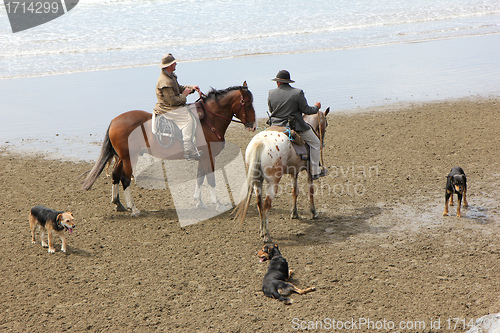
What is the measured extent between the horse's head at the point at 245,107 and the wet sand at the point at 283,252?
184cm

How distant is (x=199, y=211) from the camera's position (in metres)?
10.1

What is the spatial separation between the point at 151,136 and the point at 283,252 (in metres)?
3.54

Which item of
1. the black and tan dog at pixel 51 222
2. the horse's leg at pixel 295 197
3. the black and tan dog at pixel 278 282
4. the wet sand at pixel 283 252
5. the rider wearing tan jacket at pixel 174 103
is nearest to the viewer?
the wet sand at pixel 283 252

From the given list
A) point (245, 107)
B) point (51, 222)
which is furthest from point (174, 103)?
point (51, 222)

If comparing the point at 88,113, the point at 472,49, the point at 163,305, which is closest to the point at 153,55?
the point at 88,113

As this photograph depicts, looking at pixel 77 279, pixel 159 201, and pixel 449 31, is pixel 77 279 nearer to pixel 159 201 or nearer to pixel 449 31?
pixel 159 201

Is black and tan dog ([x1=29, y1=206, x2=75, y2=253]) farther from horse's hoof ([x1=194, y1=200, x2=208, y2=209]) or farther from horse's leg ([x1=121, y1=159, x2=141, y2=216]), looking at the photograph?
horse's hoof ([x1=194, y1=200, x2=208, y2=209])

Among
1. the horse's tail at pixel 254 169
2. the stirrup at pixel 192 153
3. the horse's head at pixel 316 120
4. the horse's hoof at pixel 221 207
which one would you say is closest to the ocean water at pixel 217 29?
the stirrup at pixel 192 153

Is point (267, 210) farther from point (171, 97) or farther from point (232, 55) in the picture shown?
point (232, 55)

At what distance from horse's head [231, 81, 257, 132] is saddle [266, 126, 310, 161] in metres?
0.99

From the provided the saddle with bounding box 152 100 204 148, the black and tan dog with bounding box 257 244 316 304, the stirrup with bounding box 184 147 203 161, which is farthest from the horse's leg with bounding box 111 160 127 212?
the black and tan dog with bounding box 257 244 316 304

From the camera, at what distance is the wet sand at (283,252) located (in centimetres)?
654

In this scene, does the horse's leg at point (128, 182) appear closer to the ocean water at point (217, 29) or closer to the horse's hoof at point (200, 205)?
the horse's hoof at point (200, 205)

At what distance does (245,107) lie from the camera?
986 cm
